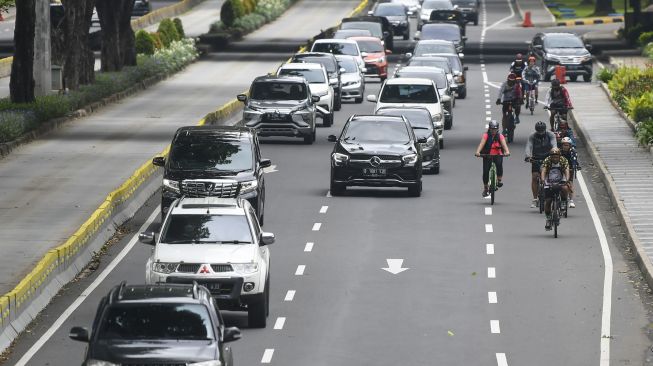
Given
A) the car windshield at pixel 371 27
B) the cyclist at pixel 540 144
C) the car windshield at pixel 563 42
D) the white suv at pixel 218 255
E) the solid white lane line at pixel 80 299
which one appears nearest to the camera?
the solid white lane line at pixel 80 299

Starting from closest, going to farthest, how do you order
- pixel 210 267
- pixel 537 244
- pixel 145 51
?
pixel 210 267
pixel 537 244
pixel 145 51

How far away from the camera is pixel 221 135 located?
1221 inches

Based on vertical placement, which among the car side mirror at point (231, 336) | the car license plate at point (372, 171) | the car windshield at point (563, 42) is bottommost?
the car license plate at point (372, 171)

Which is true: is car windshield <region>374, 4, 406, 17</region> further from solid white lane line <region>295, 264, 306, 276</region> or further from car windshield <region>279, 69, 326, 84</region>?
solid white lane line <region>295, 264, 306, 276</region>

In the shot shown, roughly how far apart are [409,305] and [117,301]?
7321 millimetres

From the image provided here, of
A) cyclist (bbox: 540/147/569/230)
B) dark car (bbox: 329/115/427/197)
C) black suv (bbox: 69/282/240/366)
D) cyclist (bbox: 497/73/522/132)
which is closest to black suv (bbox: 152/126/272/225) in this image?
dark car (bbox: 329/115/427/197)

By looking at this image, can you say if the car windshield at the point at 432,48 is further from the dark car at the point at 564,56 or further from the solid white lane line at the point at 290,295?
the solid white lane line at the point at 290,295

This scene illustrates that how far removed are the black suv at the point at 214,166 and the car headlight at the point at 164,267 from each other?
744 centimetres

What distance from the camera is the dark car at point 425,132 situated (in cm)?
3853

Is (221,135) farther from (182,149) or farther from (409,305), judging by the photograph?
(409,305)

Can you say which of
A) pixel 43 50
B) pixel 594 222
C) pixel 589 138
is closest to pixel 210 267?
pixel 594 222

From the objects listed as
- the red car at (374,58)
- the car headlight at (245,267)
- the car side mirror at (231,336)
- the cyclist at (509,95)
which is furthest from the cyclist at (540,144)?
the red car at (374,58)

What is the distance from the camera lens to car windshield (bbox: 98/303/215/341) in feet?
57.7

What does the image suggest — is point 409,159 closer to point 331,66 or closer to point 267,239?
point 267,239
